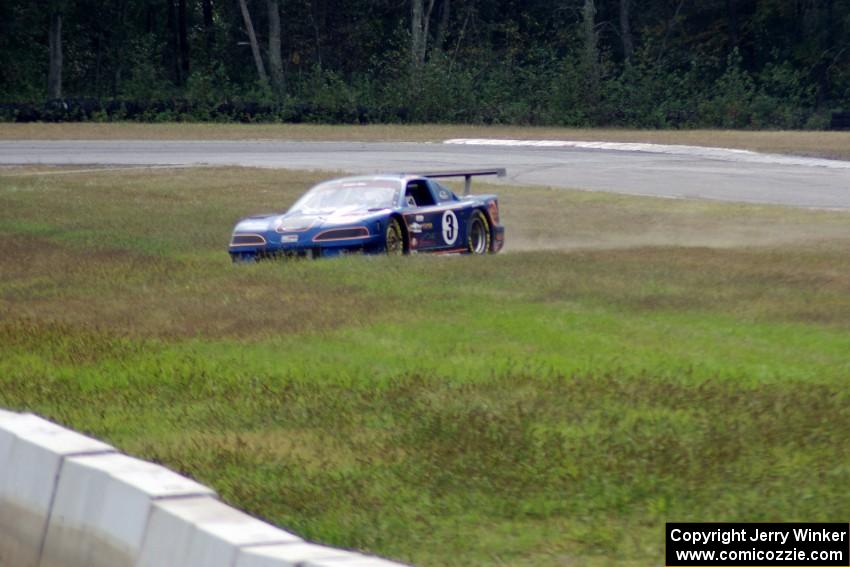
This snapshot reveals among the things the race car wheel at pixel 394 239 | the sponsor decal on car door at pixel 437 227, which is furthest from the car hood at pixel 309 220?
the sponsor decal on car door at pixel 437 227

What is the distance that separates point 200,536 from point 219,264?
11.3 metres

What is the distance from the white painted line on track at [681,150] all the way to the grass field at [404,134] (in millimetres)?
1530

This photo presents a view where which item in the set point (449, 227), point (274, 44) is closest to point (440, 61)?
point (274, 44)

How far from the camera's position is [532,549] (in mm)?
5500

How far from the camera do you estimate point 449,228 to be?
17.4m

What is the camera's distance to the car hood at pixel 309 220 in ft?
53.3

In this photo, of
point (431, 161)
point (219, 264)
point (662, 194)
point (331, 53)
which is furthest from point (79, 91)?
point (219, 264)

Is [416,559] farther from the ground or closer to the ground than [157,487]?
closer to the ground

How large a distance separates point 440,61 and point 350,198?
39.3 m

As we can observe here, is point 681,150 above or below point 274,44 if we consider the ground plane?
below

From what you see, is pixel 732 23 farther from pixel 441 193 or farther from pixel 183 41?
pixel 441 193

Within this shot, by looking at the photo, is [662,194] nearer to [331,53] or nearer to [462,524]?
[462,524]

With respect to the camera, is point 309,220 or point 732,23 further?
point 732,23

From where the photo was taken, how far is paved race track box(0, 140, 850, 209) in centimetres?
2800
